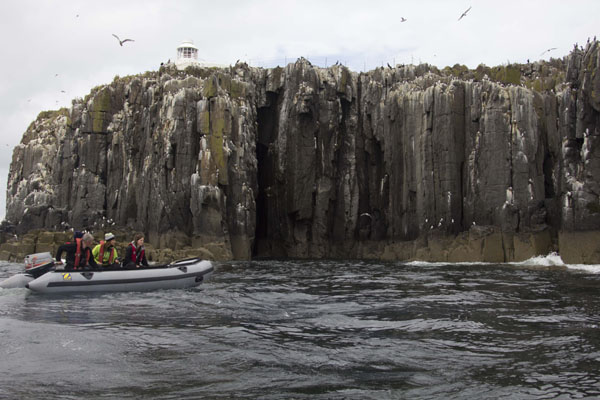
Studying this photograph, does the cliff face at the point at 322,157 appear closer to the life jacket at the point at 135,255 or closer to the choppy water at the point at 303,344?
the choppy water at the point at 303,344

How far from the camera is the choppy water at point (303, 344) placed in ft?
31.1

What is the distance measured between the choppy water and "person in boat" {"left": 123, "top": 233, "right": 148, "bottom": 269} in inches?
77.5

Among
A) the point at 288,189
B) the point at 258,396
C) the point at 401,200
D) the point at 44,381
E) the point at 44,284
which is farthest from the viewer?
the point at 288,189

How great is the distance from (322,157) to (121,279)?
110ft

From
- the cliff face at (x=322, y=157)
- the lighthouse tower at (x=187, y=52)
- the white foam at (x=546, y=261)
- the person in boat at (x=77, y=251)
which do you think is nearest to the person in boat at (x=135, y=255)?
the person in boat at (x=77, y=251)

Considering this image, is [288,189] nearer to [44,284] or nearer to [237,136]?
[237,136]

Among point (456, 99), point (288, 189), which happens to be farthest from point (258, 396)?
point (288, 189)

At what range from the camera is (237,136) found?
47812 mm

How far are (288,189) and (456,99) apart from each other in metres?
16.8

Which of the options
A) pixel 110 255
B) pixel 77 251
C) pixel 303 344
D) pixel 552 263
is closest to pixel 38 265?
pixel 77 251

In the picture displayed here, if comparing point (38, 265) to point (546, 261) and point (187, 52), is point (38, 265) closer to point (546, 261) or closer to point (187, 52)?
point (546, 261)

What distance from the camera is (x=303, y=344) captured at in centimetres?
1263

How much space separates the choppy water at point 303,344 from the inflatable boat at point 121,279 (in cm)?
59

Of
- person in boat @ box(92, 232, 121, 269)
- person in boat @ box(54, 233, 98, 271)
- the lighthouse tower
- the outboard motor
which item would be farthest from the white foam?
the lighthouse tower
